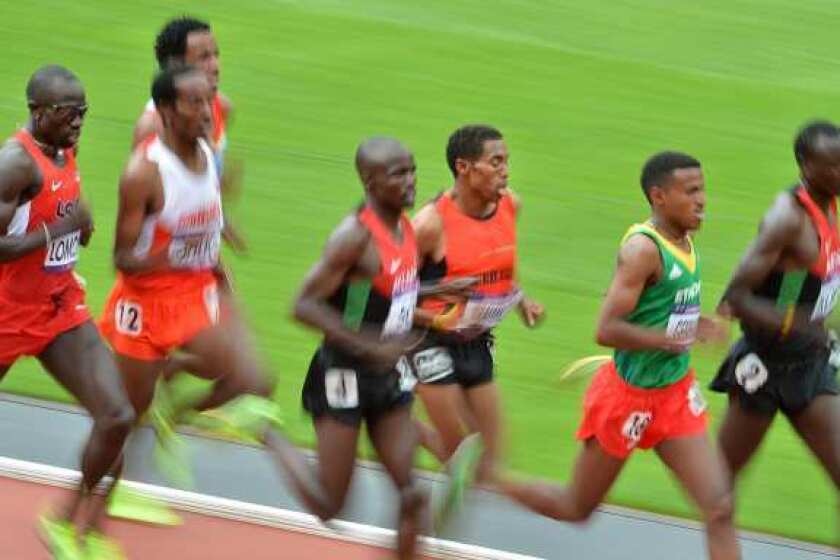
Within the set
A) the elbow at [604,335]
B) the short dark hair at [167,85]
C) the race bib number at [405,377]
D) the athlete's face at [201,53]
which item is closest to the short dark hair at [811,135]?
the elbow at [604,335]

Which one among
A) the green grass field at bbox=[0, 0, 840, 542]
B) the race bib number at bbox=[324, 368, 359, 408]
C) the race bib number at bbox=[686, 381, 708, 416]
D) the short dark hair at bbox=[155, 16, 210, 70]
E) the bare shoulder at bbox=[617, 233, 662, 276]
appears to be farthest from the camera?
the green grass field at bbox=[0, 0, 840, 542]

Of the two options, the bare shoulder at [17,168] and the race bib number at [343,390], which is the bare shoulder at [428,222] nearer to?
the race bib number at [343,390]

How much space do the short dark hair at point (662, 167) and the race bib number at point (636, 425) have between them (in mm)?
901

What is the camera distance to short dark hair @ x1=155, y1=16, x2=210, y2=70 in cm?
988

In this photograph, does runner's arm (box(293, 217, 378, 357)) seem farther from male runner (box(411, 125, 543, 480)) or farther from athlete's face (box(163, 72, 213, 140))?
athlete's face (box(163, 72, 213, 140))

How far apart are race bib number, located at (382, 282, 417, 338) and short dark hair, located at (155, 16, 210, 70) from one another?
2.20m

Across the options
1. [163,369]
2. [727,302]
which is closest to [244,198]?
[163,369]

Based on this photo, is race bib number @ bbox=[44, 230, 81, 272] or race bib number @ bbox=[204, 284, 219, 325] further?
race bib number @ bbox=[204, 284, 219, 325]

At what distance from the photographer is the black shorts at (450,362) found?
8.87m

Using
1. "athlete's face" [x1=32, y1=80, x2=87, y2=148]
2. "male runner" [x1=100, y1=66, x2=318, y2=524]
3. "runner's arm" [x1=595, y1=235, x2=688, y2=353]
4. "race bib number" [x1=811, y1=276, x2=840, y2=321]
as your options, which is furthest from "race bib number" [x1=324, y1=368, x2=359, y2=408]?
"race bib number" [x1=811, y1=276, x2=840, y2=321]

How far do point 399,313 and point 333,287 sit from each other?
1.00ft

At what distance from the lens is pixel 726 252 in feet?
45.8

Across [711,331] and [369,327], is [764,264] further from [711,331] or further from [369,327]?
[369,327]

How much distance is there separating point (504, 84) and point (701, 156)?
6.93ft
